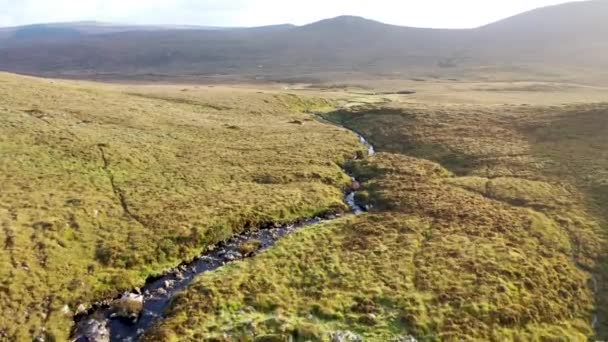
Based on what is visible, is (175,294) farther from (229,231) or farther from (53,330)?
(229,231)

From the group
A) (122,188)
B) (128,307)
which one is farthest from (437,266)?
(122,188)

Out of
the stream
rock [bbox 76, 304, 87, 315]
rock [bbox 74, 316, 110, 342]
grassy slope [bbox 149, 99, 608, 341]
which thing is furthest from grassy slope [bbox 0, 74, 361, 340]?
grassy slope [bbox 149, 99, 608, 341]

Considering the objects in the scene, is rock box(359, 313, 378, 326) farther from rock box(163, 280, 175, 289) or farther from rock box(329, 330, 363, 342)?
rock box(163, 280, 175, 289)

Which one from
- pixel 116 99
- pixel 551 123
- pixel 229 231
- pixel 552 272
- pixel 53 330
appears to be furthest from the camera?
pixel 116 99

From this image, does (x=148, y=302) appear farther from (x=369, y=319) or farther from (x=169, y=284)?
(x=369, y=319)

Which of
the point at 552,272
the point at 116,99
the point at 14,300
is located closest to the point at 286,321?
the point at 14,300

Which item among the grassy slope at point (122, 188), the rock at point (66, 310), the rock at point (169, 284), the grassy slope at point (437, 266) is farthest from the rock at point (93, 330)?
the rock at point (169, 284)
